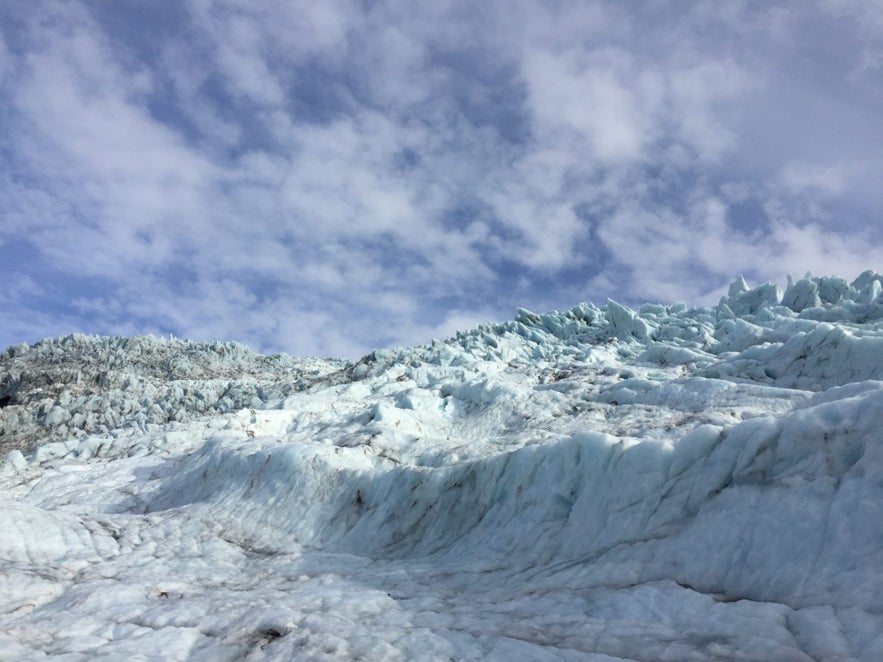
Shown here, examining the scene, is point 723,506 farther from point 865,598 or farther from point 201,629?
point 201,629

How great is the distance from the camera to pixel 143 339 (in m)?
44.5

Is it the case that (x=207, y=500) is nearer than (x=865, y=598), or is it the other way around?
(x=865, y=598)

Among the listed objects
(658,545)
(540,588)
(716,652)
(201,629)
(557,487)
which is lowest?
(201,629)

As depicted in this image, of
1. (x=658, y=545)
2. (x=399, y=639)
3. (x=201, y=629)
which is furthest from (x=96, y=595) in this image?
(x=658, y=545)

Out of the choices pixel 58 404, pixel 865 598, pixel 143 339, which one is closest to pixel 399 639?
pixel 865 598

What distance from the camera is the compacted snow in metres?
4.85

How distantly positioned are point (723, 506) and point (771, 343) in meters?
11.6

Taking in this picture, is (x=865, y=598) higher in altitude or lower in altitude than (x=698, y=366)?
lower

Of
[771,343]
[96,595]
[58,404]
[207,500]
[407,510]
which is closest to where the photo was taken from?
[96,595]

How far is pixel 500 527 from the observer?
787 cm

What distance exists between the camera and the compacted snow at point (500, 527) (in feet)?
15.9

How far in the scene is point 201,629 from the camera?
580cm

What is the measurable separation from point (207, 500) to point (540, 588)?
7.50 metres

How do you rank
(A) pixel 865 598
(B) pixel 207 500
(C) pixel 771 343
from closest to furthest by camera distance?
(A) pixel 865 598, (B) pixel 207 500, (C) pixel 771 343
